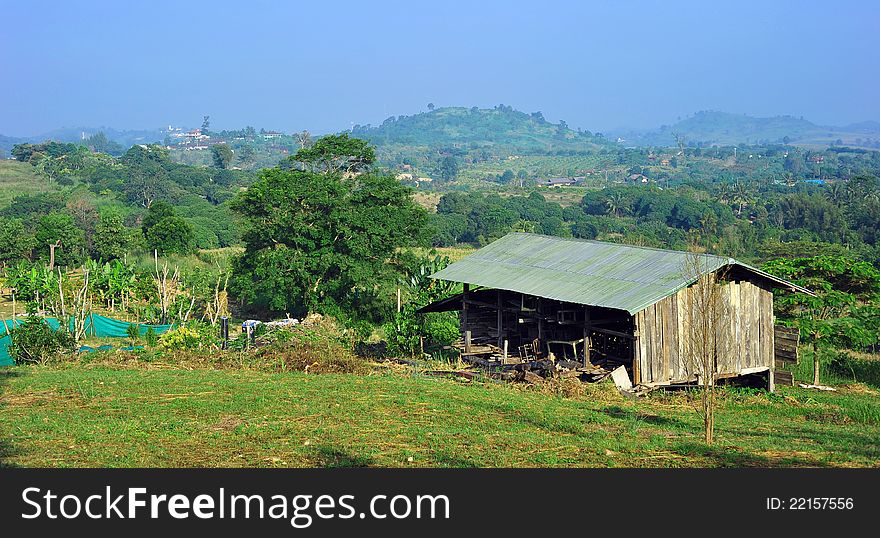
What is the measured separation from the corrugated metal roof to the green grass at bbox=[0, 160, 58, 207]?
61155 millimetres

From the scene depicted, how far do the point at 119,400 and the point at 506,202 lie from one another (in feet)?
242

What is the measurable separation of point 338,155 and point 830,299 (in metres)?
19.3

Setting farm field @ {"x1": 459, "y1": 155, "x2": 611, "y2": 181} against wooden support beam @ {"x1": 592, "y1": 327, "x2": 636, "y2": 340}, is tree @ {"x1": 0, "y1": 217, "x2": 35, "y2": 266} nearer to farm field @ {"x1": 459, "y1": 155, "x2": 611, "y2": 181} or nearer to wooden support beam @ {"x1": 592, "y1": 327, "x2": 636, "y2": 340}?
wooden support beam @ {"x1": 592, "y1": 327, "x2": 636, "y2": 340}

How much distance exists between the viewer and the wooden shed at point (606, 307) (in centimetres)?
1712

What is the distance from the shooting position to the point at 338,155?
3422cm

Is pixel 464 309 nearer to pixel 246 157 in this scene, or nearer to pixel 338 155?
pixel 338 155

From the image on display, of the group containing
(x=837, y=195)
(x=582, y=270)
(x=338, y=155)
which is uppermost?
(x=338, y=155)

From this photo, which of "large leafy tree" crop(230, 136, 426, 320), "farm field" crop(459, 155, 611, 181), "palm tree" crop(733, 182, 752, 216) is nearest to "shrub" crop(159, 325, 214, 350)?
"large leafy tree" crop(230, 136, 426, 320)

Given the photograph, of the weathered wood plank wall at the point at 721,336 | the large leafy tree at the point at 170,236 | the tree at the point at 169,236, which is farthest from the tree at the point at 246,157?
the weathered wood plank wall at the point at 721,336

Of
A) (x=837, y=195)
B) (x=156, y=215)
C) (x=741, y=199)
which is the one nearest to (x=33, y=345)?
(x=156, y=215)

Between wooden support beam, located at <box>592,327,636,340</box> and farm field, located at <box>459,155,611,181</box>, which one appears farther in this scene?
farm field, located at <box>459,155,611,181</box>

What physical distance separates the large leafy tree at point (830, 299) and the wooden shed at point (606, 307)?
213cm

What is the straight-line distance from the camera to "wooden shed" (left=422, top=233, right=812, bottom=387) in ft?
56.2

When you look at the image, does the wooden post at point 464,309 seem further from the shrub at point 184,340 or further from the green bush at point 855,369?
the green bush at point 855,369
